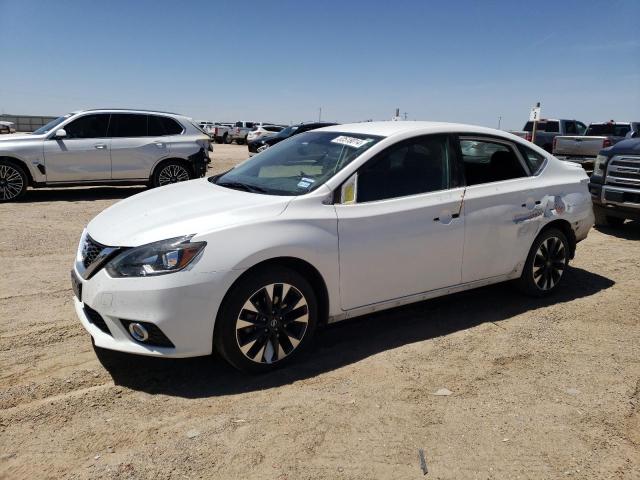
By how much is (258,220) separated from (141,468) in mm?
1603

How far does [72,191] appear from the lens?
12305 millimetres

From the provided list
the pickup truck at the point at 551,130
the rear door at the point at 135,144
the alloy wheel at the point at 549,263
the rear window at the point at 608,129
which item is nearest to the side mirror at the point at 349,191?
the alloy wheel at the point at 549,263

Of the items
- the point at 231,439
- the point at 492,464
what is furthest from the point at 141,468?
the point at 492,464

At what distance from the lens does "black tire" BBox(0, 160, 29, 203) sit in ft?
34.4

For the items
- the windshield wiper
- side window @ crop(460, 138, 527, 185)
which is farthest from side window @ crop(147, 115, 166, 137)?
side window @ crop(460, 138, 527, 185)

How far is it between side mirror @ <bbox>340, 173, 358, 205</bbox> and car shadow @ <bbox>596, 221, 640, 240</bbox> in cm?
631

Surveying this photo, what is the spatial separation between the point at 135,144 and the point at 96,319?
8.53 meters

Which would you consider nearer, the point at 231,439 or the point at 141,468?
the point at 141,468

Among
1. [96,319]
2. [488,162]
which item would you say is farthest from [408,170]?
[96,319]

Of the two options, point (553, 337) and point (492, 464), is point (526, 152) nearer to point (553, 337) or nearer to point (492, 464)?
point (553, 337)

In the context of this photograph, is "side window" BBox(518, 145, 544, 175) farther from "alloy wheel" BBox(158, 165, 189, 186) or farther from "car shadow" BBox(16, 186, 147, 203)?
"car shadow" BBox(16, 186, 147, 203)

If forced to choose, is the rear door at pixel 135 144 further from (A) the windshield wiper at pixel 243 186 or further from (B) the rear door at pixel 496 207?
(B) the rear door at pixel 496 207

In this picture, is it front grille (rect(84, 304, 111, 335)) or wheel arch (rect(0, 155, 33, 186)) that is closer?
front grille (rect(84, 304, 111, 335))

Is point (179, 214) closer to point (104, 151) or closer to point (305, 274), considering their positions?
point (305, 274)
